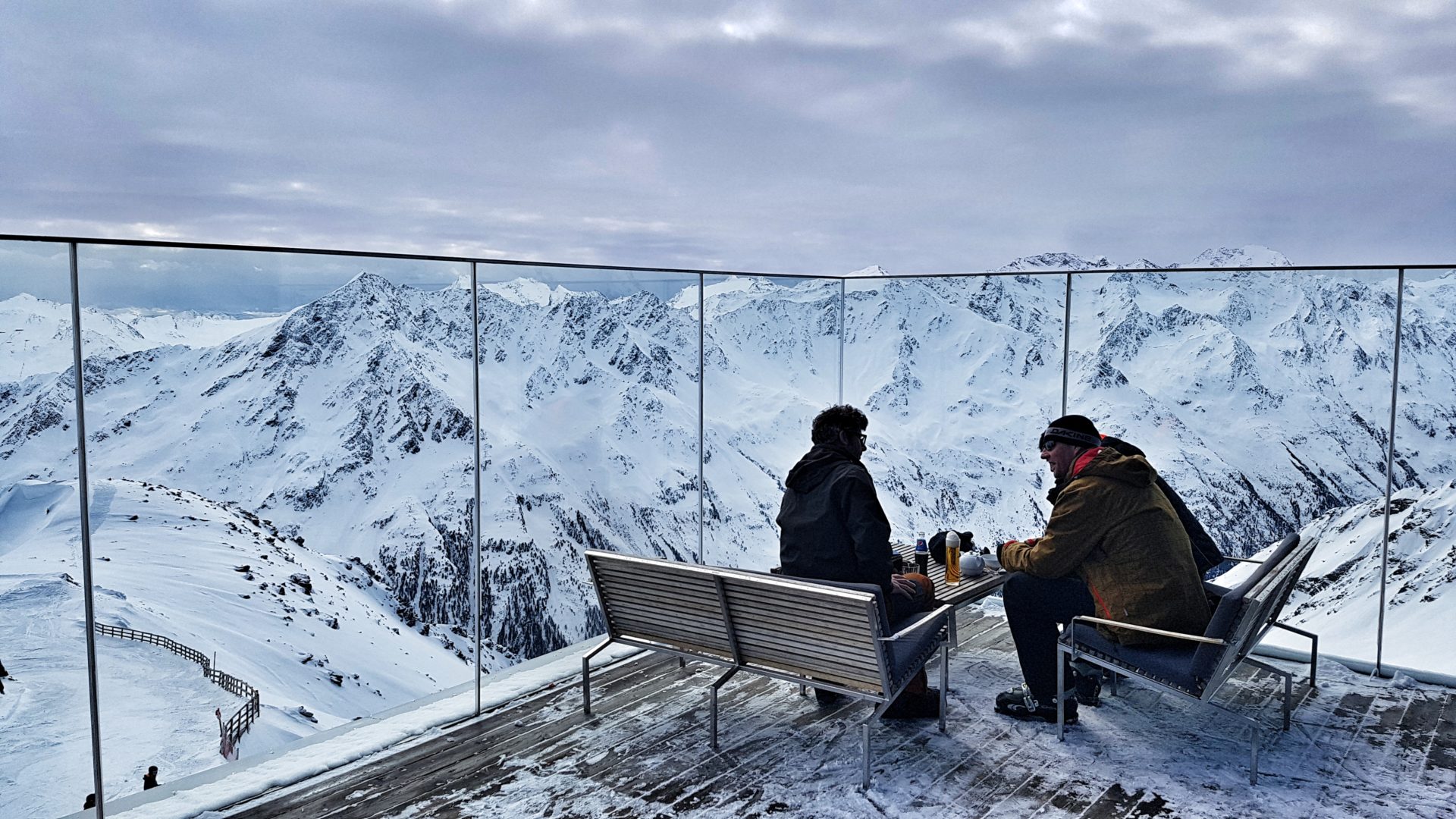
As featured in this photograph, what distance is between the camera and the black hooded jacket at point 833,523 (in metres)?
2.92

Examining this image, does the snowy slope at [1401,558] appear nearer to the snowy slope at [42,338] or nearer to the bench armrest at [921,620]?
the bench armrest at [921,620]

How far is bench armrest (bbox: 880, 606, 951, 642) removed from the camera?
8.63 ft

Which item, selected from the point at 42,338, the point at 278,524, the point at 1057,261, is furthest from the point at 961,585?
the point at 1057,261

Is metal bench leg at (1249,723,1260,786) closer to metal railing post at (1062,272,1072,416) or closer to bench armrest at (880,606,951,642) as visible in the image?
bench armrest at (880,606,951,642)

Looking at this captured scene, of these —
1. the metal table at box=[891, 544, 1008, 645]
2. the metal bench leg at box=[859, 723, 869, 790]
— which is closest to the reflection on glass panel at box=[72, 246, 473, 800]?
the metal table at box=[891, 544, 1008, 645]

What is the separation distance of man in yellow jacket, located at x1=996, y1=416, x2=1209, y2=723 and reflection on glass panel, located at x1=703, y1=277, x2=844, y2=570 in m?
46.1

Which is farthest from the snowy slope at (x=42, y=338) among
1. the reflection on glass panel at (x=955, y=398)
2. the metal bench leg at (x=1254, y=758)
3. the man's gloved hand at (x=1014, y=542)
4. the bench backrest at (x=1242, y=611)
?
the reflection on glass panel at (x=955, y=398)

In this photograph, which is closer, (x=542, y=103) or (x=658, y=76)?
(x=658, y=76)

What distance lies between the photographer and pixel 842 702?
3.36 m

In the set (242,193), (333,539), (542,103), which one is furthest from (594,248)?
(333,539)

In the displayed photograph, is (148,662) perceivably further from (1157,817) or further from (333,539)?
(1157,817)

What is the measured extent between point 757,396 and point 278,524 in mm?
30204

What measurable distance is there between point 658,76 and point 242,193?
19.2 meters

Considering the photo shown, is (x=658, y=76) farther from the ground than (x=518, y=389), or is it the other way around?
(x=658, y=76)
